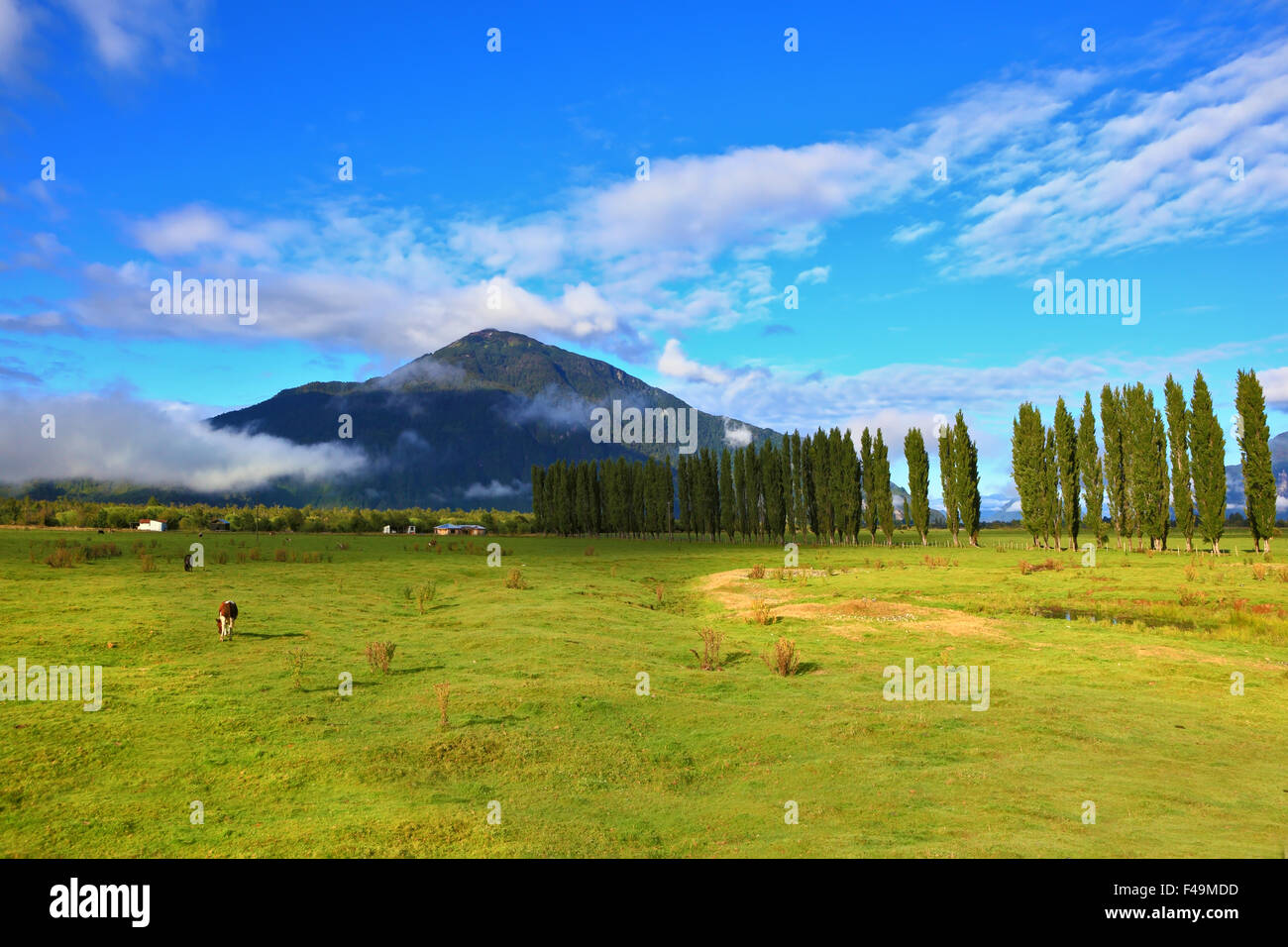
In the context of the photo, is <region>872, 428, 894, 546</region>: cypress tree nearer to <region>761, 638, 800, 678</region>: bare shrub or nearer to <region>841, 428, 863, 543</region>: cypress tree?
<region>841, 428, 863, 543</region>: cypress tree

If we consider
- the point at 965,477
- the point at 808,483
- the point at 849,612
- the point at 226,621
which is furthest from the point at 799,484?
the point at 226,621

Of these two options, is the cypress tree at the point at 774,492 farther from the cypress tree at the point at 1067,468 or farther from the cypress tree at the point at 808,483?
the cypress tree at the point at 1067,468

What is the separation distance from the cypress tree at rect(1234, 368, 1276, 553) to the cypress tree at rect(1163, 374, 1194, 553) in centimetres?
420

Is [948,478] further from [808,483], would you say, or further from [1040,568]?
[1040,568]

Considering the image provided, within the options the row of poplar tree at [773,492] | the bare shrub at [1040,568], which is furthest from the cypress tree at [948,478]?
the bare shrub at [1040,568]

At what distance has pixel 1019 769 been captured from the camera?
40.5ft

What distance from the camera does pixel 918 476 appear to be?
9381 cm

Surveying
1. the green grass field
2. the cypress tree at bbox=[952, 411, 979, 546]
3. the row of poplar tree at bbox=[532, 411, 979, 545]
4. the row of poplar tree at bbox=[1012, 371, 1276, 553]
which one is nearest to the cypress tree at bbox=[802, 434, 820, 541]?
the row of poplar tree at bbox=[532, 411, 979, 545]

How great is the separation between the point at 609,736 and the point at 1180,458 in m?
72.5

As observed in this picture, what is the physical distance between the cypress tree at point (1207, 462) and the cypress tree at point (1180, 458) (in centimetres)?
70

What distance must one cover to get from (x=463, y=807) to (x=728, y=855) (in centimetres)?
413

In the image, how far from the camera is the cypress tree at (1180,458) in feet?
211

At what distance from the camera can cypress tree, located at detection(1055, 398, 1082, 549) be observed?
2876 inches
